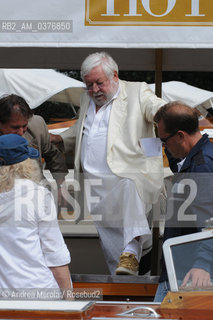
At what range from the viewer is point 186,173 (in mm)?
3463

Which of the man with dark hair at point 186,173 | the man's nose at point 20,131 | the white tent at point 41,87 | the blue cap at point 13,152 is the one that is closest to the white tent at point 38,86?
the white tent at point 41,87

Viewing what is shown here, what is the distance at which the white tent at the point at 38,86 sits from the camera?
8172mm

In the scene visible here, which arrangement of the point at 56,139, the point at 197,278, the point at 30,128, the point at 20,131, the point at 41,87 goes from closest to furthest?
the point at 197,278 → the point at 20,131 → the point at 30,128 → the point at 56,139 → the point at 41,87

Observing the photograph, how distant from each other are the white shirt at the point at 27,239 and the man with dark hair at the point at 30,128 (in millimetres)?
1304

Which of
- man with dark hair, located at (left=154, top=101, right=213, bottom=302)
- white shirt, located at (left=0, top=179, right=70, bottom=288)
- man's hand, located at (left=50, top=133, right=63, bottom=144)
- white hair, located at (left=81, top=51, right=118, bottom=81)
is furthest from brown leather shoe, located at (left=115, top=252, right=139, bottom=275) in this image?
white hair, located at (left=81, top=51, right=118, bottom=81)

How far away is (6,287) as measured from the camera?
3154 mm

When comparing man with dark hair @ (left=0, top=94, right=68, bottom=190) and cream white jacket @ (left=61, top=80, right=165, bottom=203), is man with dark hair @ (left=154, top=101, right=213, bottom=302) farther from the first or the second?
man with dark hair @ (left=0, top=94, right=68, bottom=190)

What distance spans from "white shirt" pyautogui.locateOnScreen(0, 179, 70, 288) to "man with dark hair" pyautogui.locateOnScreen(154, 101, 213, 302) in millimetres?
602

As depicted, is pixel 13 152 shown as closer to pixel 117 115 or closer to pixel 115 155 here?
pixel 115 155

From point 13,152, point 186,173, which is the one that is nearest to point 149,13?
point 186,173

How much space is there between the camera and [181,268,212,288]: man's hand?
268cm

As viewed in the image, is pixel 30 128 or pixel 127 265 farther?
pixel 30 128

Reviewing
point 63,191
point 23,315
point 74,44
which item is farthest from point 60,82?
point 23,315

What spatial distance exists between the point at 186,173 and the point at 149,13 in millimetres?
1078
